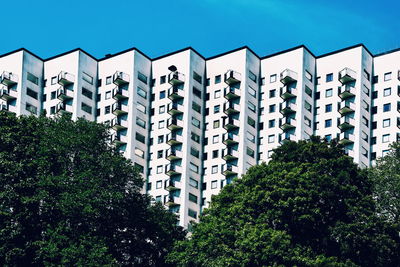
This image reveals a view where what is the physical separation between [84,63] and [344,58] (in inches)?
1499

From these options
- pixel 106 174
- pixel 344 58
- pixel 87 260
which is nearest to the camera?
pixel 87 260

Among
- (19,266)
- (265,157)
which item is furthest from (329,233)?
(265,157)

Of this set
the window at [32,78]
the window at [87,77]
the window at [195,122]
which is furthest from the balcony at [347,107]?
the window at [32,78]

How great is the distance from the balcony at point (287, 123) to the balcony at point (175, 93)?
594 inches

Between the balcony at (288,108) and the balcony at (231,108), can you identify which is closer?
the balcony at (288,108)

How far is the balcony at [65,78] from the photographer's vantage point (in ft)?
519

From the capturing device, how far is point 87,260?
7950 centimetres

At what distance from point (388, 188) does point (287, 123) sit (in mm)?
65266

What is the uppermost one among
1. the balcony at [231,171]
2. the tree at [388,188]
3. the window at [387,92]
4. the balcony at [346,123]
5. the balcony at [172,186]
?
the window at [387,92]

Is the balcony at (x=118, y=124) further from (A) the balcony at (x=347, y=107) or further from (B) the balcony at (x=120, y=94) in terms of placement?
(A) the balcony at (x=347, y=107)

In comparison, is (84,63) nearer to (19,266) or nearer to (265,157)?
(265,157)

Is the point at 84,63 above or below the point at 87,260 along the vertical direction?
Answer: above

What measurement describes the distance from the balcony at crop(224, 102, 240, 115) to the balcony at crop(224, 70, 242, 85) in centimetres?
311

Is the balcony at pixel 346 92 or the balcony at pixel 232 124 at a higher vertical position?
the balcony at pixel 346 92
